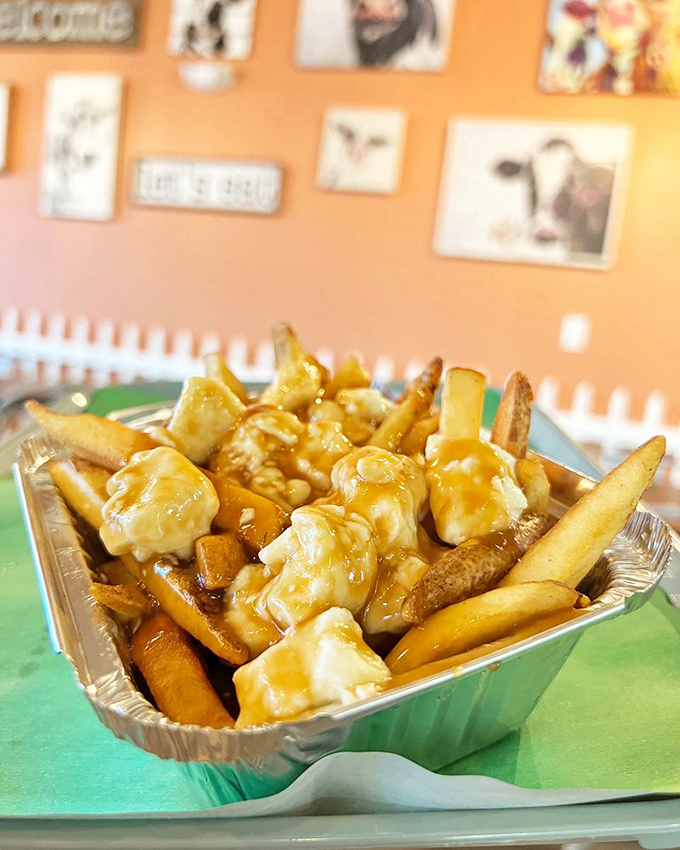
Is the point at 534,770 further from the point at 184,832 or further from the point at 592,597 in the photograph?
the point at 184,832

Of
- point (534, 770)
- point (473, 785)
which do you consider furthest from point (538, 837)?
point (534, 770)

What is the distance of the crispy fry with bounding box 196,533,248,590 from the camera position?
79cm

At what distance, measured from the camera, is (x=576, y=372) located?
448 centimetres

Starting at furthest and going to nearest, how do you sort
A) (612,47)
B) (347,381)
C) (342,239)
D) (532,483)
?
(342,239) < (612,47) < (347,381) < (532,483)

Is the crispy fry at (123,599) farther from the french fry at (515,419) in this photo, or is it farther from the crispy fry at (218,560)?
the french fry at (515,419)

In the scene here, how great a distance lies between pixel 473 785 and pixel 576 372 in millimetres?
4083

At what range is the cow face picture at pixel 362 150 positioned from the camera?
14.9ft

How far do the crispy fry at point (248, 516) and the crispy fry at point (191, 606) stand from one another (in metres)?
0.07

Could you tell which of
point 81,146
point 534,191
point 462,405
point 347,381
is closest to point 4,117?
point 81,146

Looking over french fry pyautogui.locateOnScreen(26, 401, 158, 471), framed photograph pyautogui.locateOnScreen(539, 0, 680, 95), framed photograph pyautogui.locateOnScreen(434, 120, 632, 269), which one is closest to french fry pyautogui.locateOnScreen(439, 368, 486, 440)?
french fry pyautogui.locateOnScreen(26, 401, 158, 471)

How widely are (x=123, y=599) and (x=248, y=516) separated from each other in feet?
0.54

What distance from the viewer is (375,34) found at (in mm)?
4492

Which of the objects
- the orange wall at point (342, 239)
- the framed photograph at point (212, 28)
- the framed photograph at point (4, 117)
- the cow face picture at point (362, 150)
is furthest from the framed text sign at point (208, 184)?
the framed photograph at point (4, 117)

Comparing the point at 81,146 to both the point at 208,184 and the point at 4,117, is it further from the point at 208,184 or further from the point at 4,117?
the point at 208,184
